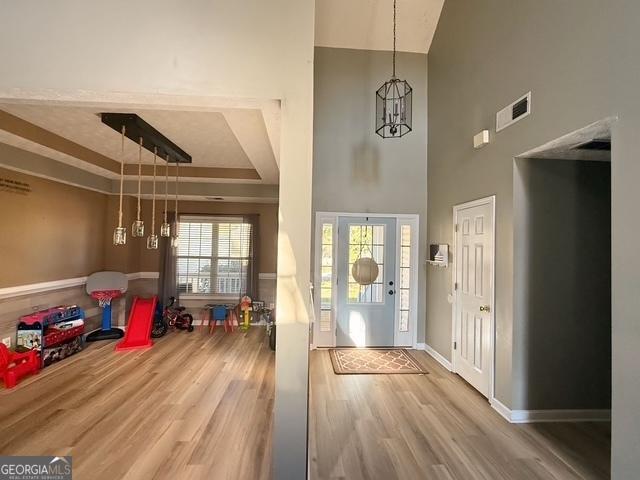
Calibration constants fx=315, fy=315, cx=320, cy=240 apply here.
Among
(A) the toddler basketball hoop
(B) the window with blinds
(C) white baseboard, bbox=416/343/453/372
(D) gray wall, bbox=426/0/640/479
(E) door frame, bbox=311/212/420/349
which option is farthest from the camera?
(B) the window with blinds

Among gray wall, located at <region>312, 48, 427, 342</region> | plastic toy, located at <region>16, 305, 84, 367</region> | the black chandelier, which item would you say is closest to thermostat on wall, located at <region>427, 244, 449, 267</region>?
gray wall, located at <region>312, 48, 427, 342</region>

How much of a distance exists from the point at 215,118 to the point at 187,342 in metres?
3.55

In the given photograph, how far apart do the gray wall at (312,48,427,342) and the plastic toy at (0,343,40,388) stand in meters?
3.95

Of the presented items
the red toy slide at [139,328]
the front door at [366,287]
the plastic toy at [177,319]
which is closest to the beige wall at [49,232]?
the red toy slide at [139,328]

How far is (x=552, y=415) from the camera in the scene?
2904 mm

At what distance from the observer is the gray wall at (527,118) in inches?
72.6

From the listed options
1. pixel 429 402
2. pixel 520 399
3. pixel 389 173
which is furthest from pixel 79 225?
pixel 520 399

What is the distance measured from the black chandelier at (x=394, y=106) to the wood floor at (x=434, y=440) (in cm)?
296

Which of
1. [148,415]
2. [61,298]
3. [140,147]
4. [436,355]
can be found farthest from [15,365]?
[436,355]

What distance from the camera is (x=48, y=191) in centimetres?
434

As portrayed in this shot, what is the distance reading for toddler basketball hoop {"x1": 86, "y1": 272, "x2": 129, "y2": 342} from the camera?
16.4 feet

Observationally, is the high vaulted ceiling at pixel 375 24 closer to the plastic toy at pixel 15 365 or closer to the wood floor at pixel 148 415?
the wood floor at pixel 148 415

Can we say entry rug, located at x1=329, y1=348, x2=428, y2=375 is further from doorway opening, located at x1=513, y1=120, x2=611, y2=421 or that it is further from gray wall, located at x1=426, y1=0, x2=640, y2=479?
doorway opening, located at x1=513, y1=120, x2=611, y2=421

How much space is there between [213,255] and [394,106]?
4262 millimetres
